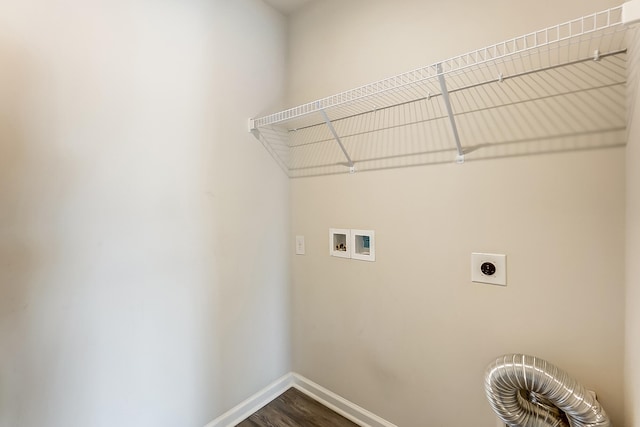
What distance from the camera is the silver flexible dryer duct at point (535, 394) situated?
93 cm

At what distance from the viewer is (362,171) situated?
1.61 metres

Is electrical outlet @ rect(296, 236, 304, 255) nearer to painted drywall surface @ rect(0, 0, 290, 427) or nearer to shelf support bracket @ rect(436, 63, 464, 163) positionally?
painted drywall surface @ rect(0, 0, 290, 427)

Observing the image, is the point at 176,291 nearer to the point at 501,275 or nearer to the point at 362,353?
the point at 362,353

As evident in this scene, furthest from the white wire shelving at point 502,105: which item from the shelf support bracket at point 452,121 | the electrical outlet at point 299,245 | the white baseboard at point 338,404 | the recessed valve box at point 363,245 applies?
the white baseboard at point 338,404

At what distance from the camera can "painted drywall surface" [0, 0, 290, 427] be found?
1.02 meters

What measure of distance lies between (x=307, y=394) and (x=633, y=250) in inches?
73.5

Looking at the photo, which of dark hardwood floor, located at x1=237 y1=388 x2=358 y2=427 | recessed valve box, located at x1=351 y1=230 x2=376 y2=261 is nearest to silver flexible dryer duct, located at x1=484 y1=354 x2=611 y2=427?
recessed valve box, located at x1=351 y1=230 x2=376 y2=261

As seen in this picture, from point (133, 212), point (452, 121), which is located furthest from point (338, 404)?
point (452, 121)

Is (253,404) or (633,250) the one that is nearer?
(633,250)

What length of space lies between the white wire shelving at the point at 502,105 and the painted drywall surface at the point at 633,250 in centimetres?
8

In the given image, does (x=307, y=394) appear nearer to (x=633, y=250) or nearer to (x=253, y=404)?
(x=253, y=404)

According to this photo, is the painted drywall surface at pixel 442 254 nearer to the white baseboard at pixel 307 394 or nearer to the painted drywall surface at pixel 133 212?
the white baseboard at pixel 307 394

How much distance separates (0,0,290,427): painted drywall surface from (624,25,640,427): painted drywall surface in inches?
65.1

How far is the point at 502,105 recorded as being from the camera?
1.17 m
